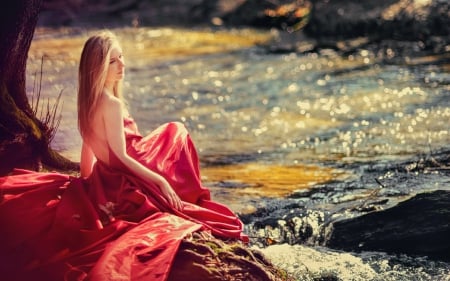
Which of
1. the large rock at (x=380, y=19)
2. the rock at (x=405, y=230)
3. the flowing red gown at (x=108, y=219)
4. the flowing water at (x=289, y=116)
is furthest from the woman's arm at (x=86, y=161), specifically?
the large rock at (x=380, y=19)

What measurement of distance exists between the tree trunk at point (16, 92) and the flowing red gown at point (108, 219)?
3.04ft

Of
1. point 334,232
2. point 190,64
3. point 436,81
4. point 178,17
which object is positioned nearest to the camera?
point 334,232

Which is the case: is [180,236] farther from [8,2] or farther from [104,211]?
[8,2]

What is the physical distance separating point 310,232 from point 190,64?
774cm

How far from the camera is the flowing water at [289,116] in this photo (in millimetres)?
6562

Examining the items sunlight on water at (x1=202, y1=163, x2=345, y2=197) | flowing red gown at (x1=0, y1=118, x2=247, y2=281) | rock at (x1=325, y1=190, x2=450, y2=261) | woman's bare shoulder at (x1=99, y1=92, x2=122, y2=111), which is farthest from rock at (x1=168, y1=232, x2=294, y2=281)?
sunlight on water at (x1=202, y1=163, x2=345, y2=197)

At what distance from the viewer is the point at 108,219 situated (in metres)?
4.30

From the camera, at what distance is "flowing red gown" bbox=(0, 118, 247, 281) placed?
13.3 ft

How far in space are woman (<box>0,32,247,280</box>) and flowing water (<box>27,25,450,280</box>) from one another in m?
1.16

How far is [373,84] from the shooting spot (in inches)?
447

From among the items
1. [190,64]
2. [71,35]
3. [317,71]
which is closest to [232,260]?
[317,71]

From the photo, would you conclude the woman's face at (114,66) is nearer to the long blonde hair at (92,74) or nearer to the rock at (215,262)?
the long blonde hair at (92,74)

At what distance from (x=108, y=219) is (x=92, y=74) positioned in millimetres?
714

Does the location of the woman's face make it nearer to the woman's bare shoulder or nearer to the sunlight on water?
the woman's bare shoulder
